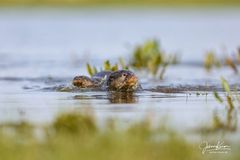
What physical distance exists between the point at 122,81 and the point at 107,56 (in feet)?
29.8

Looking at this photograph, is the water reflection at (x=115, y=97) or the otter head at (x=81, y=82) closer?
the water reflection at (x=115, y=97)

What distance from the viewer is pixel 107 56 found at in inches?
891

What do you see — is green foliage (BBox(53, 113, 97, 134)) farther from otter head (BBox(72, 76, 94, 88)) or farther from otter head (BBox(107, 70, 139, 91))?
otter head (BBox(72, 76, 94, 88))

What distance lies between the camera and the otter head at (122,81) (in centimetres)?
1350

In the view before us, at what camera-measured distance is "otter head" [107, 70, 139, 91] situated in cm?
1350

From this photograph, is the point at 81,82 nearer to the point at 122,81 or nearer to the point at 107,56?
the point at 122,81

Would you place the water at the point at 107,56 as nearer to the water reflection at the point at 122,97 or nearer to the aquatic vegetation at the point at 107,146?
the water reflection at the point at 122,97

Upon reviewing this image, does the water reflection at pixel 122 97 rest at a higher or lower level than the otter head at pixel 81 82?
lower

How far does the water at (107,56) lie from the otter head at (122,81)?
0.24m

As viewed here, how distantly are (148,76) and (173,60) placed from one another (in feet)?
9.54

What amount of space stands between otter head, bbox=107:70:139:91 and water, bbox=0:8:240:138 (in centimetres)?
24
